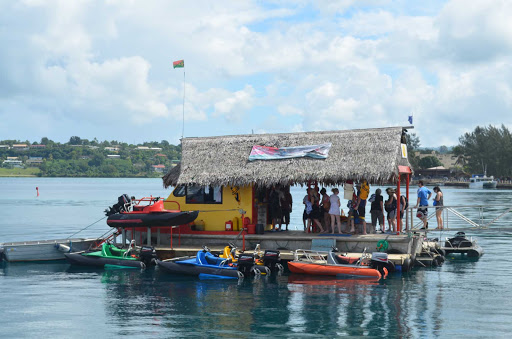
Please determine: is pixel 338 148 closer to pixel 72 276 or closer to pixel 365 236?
pixel 365 236

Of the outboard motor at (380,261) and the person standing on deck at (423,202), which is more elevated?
the person standing on deck at (423,202)

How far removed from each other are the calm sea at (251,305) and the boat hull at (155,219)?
5.99 feet

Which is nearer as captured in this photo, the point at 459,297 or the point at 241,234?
the point at 459,297

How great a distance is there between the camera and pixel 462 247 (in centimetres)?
2977

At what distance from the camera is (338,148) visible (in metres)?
25.0

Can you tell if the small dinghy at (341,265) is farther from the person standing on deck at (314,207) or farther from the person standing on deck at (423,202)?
the person standing on deck at (423,202)

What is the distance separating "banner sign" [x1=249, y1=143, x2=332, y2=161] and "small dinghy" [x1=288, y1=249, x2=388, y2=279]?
394cm

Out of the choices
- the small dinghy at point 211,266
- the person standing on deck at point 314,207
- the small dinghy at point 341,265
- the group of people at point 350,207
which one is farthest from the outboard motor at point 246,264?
the person standing on deck at point 314,207

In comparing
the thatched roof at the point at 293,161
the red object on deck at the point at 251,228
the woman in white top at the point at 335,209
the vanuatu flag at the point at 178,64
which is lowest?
the red object on deck at the point at 251,228

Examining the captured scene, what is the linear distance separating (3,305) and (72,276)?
5306 millimetres

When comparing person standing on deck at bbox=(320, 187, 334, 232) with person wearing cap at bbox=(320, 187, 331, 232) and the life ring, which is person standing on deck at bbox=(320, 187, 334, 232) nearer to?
person wearing cap at bbox=(320, 187, 331, 232)

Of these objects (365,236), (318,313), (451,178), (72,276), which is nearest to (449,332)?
(318,313)

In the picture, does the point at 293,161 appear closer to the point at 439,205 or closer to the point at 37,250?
the point at 439,205

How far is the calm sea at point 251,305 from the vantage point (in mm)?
15828
